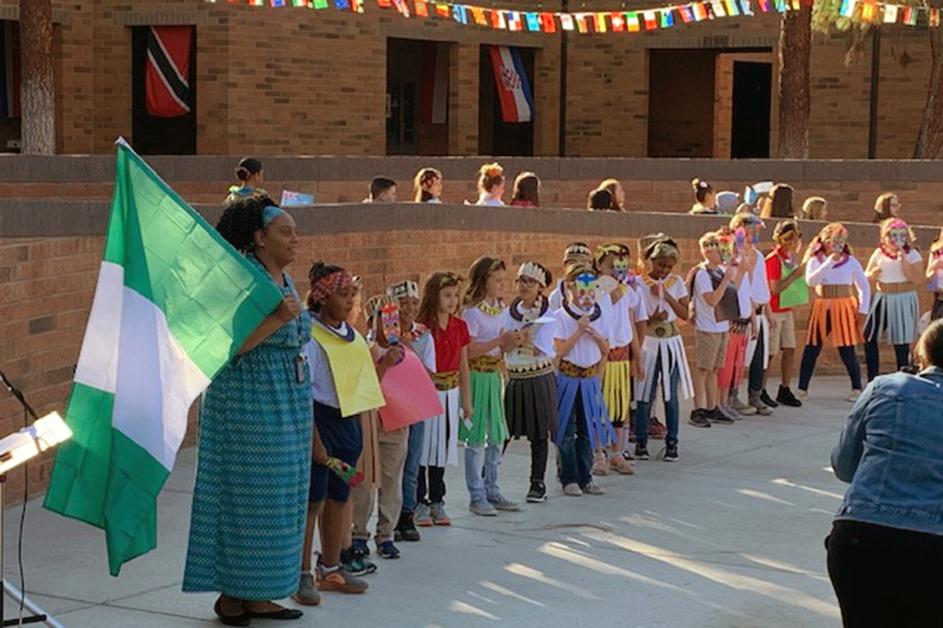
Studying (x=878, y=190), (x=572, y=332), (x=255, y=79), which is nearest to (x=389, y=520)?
(x=572, y=332)

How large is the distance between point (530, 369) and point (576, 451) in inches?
27.9

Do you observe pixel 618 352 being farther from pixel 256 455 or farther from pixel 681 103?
pixel 681 103

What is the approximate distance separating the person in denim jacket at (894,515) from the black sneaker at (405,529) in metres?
4.03

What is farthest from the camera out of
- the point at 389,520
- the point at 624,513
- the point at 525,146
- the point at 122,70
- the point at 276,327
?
the point at 525,146

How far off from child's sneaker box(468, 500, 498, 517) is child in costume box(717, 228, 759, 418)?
4055 millimetres

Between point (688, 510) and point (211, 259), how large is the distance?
4.50 meters

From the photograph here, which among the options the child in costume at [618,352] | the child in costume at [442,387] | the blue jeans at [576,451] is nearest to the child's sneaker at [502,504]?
the child in costume at [442,387]

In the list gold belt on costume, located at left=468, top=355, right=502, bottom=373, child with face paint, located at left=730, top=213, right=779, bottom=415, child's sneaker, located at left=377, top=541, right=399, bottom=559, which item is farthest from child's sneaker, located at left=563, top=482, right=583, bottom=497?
child with face paint, located at left=730, top=213, right=779, bottom=415

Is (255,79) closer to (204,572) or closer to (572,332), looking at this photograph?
(572,332)

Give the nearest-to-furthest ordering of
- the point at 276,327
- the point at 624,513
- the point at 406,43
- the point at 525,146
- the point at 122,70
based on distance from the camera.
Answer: the point at 276,327 < the point at 624,513 < the point at 122,70 < the point at 406,43 < the point at 525,146

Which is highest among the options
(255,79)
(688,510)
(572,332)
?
(255,79)

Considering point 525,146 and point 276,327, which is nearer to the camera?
point 276,327

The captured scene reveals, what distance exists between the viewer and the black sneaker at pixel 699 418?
14094mm

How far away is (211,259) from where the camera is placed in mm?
7293
